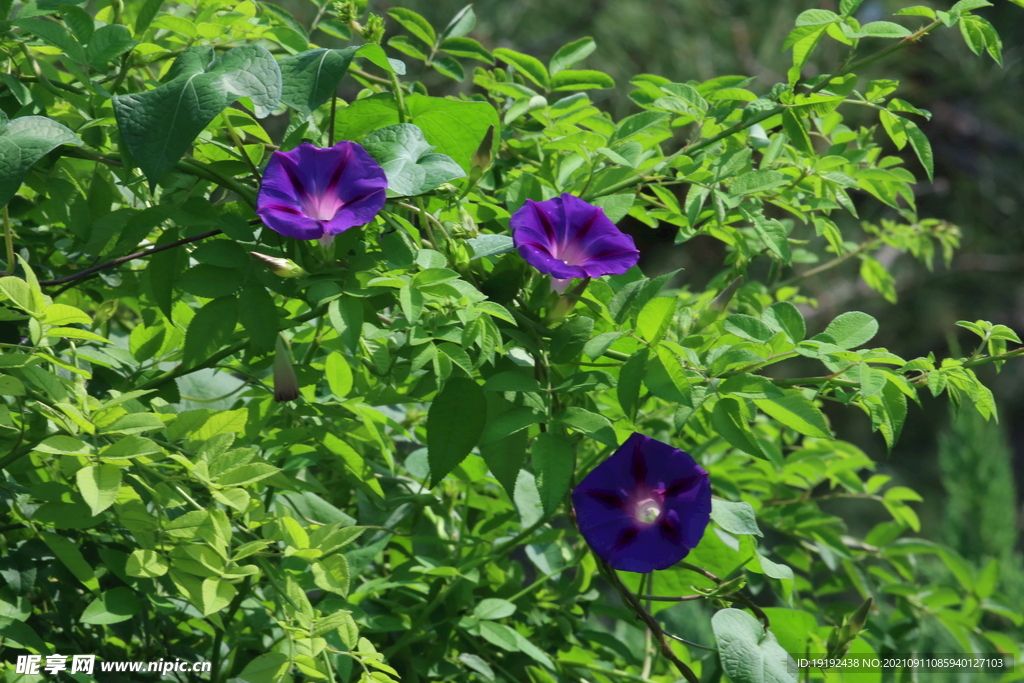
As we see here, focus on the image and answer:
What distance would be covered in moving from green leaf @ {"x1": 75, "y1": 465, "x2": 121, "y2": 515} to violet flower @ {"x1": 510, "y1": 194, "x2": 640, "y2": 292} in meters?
0.28

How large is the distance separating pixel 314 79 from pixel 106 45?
15cm

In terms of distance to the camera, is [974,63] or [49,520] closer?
[49,520]

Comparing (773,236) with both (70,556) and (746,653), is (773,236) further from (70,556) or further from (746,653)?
(70,556)

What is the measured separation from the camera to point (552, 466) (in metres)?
0.54

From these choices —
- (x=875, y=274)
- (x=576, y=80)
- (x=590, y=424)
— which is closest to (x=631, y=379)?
(x=590, y=424)

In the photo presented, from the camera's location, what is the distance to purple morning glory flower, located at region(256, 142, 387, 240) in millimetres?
518

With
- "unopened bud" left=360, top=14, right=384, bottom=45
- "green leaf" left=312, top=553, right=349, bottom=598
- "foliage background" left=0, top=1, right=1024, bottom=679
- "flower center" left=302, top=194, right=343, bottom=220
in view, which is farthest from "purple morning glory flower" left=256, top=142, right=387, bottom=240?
"foliage background" left=0, top=1, right=1024, bottom=679

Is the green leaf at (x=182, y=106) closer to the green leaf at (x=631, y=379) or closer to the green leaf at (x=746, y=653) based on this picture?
the green leaf at (x=631, y=379)

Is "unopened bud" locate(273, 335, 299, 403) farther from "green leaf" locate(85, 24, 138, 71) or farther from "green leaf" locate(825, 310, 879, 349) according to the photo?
"green leaf" locate(825, 310, 879, 349)

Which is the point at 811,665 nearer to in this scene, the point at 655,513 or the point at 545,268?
the point at 655,513

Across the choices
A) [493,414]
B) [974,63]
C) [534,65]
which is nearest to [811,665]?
[493,414]

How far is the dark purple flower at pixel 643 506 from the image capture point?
607 mm

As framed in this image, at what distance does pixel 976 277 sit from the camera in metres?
3.61

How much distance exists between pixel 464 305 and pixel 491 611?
0.33 meters
